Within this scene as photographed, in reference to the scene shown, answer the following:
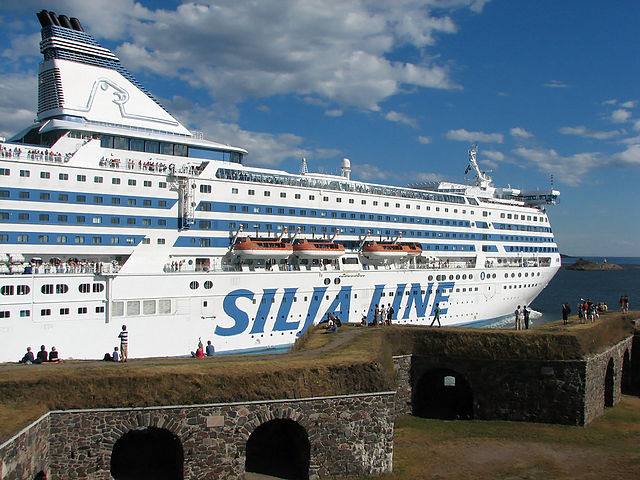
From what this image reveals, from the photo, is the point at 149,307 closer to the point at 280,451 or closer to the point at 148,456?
the point at 148,456

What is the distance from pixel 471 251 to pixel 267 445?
28911 mm

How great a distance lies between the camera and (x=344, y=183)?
113ft

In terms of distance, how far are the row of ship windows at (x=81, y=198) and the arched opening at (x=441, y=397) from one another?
1527 cm

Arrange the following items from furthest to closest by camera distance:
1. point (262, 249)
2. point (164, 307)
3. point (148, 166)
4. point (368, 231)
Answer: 1. point (368, 231)
2. point (262, 249)
3. point (148, 166)
4. point (164, 307)

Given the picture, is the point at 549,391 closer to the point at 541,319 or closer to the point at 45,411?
the point at 45,411

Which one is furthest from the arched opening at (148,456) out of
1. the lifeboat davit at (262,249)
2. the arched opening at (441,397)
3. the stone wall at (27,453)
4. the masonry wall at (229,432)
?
the lifeboat davit at (262,249)

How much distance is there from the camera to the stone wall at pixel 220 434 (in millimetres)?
11531

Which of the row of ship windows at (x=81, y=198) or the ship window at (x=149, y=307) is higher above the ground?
the row of ship windows at (x=81, y=198)

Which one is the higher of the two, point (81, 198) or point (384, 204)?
point (384, 204)

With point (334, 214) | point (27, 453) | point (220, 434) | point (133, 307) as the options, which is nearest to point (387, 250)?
point (334, 214)

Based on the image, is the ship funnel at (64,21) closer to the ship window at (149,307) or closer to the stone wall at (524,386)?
the ship window at (149,307)

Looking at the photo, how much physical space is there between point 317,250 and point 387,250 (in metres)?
5.57

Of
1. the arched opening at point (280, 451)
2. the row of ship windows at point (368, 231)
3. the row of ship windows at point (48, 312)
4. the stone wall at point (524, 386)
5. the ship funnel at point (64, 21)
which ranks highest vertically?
the ship funnel at point (64, 21)

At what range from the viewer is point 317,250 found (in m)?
30.3
